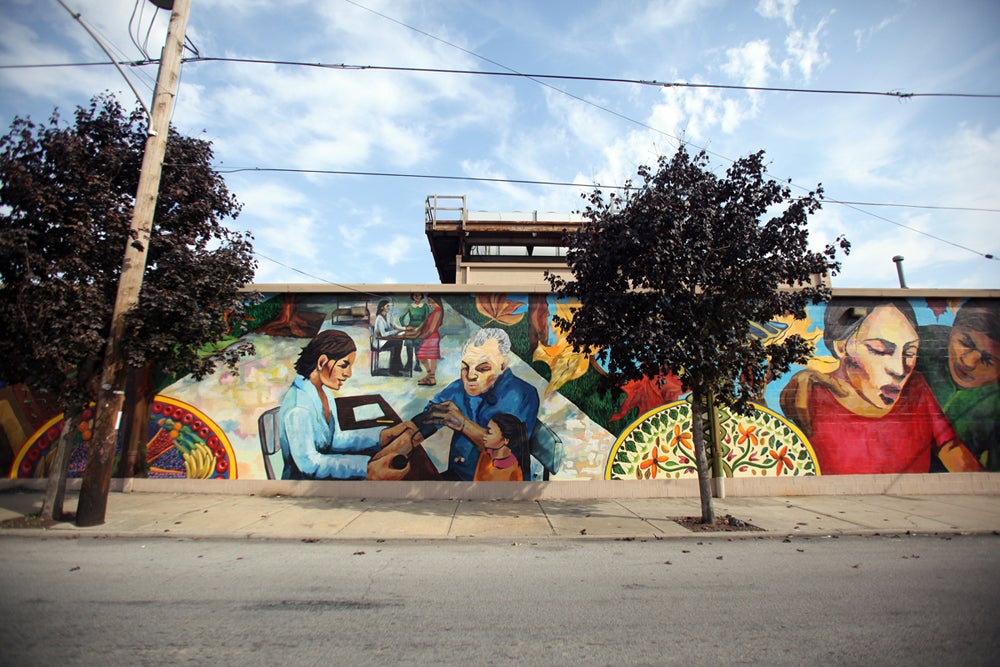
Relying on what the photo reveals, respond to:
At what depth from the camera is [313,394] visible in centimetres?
→ 1064

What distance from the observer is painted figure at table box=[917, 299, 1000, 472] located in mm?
11281

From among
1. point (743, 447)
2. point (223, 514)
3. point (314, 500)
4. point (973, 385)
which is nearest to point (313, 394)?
point (314, 500)

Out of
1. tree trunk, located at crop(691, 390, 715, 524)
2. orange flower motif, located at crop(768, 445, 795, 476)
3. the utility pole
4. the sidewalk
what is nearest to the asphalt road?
the sidewalk

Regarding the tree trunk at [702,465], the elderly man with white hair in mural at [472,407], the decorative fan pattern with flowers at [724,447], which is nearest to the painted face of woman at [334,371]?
the elderly man with white hair in mural at [472,407]

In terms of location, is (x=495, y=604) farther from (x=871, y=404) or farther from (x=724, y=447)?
(x=871, y=404)

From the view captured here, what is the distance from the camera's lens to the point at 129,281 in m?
7.85

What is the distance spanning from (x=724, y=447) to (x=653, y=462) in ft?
5.30

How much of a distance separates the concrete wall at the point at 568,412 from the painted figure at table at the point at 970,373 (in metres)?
0.04

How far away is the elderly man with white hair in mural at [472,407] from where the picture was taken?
10492mm

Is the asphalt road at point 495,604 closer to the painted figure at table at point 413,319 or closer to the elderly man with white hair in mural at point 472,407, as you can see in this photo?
the elderly man with white hair in mural at point 472,407

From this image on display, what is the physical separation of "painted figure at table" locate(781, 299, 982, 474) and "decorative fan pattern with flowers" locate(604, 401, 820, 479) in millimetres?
415

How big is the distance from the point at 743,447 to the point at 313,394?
31.0ft

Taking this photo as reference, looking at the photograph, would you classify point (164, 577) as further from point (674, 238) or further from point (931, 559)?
point (931, 559)

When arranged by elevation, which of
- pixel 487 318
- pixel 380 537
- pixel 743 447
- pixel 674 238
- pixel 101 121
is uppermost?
pixel 101 121
